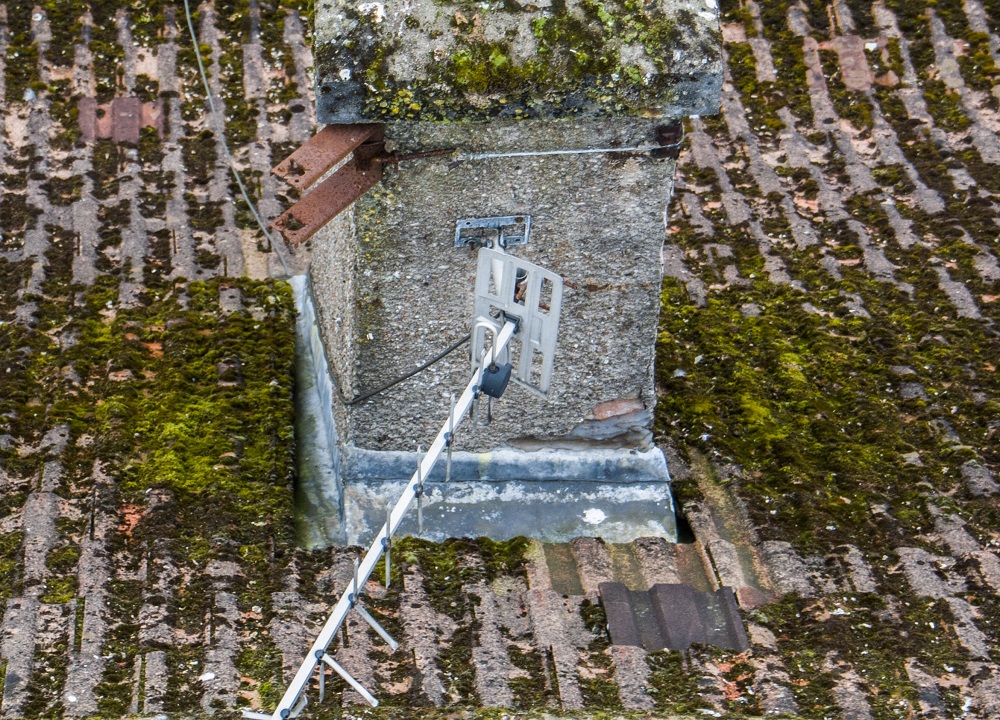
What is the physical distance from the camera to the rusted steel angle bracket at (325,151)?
3.54m

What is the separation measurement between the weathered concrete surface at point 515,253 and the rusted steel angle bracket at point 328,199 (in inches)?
2.7

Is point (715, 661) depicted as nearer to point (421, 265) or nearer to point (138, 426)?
point (421, 265)

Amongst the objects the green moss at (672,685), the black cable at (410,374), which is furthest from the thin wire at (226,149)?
the green moss at (672,685)

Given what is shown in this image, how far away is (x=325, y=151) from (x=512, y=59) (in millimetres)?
587

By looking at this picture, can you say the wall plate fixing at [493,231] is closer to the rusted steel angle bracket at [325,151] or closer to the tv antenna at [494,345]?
the tv antenna at [494,345]

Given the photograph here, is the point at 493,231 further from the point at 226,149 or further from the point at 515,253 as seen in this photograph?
the point at 226,149

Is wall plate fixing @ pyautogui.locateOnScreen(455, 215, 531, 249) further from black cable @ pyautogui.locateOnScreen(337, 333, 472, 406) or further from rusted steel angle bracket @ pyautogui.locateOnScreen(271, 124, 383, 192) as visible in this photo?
rusted steel angle bracket @ pyautogui.locateOnScreen(271, 124, 383, 192)

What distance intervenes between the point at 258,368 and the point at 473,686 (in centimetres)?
178

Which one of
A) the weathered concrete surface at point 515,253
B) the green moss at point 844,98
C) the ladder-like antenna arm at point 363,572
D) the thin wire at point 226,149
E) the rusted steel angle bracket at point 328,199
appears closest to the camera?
the ladder-like antenna arm at point 363,572

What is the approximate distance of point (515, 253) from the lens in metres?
3.90

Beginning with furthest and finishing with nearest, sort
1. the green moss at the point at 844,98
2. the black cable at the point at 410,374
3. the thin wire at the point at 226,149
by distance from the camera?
the green moss at the point at 844,98
the thin wire at the point at 226,149
the black cable at the point at 410,374

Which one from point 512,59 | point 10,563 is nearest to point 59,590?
point 10,563

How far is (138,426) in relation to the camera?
4422mm

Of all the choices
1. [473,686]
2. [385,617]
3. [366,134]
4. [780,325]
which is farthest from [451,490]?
[780,325]
